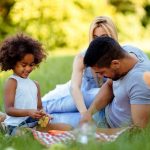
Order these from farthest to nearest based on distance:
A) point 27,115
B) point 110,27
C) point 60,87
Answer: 1. point 60,87
2. point 110,27
3. point 27,115

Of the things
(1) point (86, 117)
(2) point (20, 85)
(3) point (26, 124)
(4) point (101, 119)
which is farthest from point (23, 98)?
(4) point (101, 119)

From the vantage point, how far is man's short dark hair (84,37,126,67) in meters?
4.40

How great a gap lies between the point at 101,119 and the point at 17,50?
885 mm

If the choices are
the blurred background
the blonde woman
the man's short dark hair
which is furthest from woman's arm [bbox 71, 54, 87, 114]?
the blurred background

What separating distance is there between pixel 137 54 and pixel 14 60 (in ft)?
3.31

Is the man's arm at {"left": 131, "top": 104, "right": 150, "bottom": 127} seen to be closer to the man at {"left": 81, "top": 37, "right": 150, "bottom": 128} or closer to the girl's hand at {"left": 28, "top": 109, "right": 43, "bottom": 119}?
the man at {"left": 81, "top": 37, "right": 150, "bottom": 128}

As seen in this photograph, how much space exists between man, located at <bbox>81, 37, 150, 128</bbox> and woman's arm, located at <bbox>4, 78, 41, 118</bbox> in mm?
398

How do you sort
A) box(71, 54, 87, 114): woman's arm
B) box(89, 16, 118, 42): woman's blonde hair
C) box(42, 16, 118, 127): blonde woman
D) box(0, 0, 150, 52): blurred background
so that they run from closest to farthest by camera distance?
box(71, 54, 87, 114): woman's arm, box(42, 16, 118, 127): blonde woman, box(89, 16, 118, 42): woman's blonde hair, box(0, 0, 150, 52): blurred background

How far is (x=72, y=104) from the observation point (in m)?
5.74

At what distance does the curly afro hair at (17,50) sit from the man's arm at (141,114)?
42.4 inches

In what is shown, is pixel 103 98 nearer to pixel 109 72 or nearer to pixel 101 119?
pixel 101 119

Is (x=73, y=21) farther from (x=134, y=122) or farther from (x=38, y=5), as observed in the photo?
(x=134, y=122)

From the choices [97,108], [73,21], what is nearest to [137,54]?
[97,108]

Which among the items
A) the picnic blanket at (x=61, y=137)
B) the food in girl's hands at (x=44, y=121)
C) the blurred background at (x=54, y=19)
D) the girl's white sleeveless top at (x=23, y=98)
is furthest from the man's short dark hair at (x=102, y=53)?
the blurred background at (x=54, y=19)
